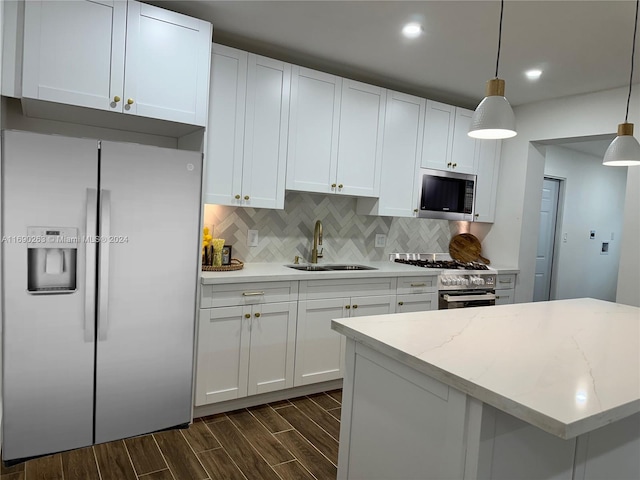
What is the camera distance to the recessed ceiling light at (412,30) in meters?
2.61

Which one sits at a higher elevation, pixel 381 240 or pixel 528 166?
pixel 528 166

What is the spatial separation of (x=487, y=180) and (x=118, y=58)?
338 cm

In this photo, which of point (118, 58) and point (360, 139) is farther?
point (360, 139)

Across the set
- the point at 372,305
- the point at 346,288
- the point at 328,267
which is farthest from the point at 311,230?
the point at 372,305

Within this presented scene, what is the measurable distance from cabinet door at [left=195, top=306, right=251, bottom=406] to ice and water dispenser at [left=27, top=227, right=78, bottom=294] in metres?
0.77

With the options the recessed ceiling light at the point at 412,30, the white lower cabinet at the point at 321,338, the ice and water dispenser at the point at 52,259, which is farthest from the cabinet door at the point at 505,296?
the ice and water dispenser at the point at 52,259

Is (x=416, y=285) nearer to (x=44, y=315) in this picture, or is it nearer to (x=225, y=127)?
(x=225, y=127)

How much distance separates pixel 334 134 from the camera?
3.33 meters

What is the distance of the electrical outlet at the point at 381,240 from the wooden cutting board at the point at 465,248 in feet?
2.79

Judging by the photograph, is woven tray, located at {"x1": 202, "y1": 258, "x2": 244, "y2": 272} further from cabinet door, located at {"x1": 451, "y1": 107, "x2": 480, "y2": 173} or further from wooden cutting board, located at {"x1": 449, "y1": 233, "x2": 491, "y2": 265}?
wooden cutting board, located at {"x1": 449, "y1": 233, "x2": 491, "y2": 265}

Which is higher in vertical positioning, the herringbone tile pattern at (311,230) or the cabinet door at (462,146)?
the cabinet door at (462,146)

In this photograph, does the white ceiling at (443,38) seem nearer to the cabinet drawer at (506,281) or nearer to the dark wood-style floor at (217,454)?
the cabinet drawer at (506,281)

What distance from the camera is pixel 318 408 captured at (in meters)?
3.01

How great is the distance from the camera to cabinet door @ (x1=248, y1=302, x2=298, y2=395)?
9.43ft
